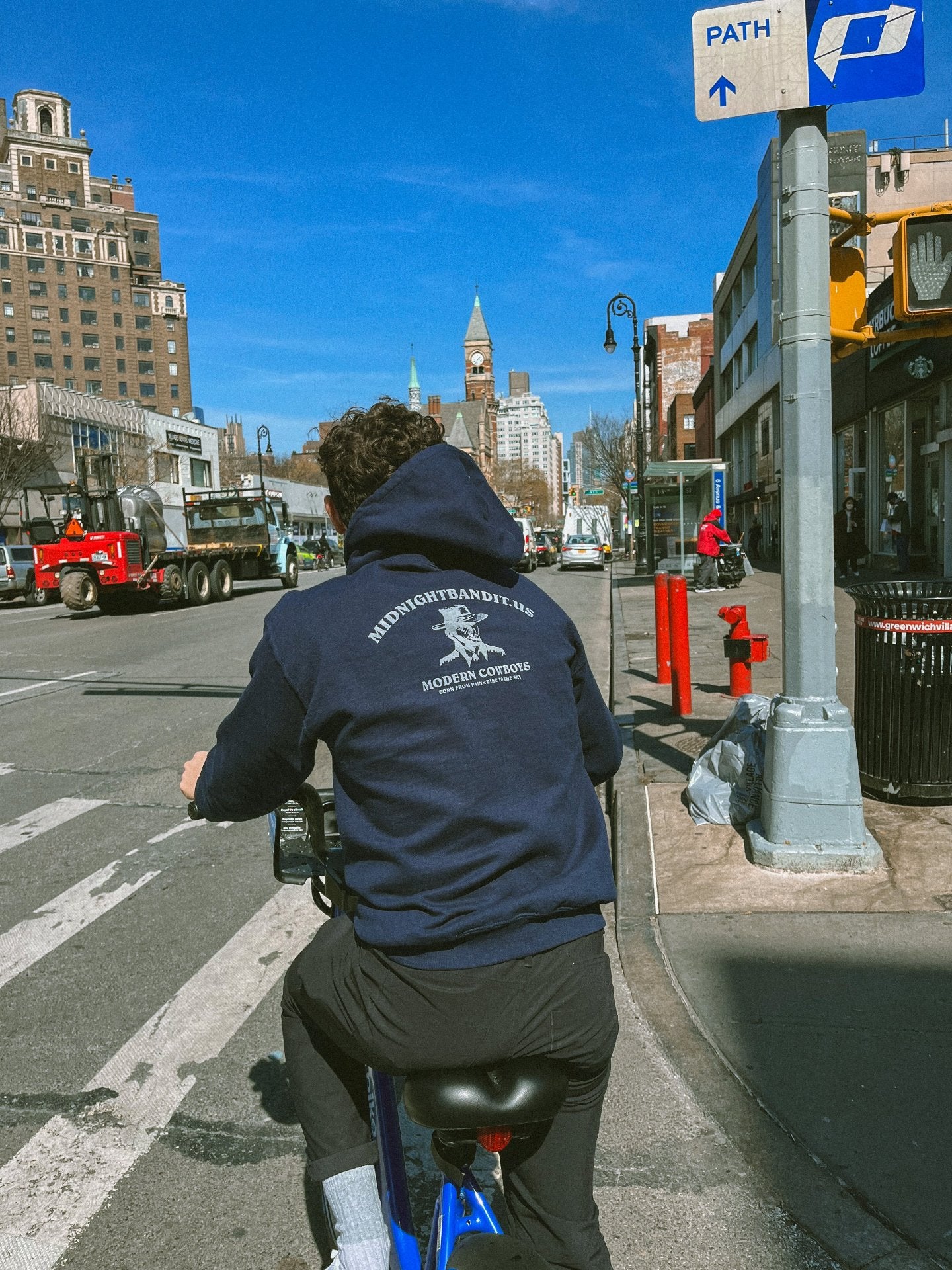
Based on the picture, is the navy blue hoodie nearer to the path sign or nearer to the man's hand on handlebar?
the man's hand on handlebar

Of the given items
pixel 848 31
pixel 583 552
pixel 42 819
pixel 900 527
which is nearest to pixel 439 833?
pixel 848 31

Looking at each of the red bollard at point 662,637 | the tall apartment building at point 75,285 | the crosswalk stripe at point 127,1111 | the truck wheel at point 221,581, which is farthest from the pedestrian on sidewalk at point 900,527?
the tall apartment building at point 75,285

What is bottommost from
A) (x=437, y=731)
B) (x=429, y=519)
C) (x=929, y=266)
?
(x=437, y=731)

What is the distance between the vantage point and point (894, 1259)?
7.81 feet

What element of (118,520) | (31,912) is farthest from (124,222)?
(31,912)

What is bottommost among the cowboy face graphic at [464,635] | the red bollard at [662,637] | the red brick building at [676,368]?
the red bollard at [662,637]

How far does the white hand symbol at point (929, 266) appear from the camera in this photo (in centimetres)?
493

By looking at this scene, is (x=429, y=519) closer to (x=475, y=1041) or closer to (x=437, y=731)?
(x=437, y=731)

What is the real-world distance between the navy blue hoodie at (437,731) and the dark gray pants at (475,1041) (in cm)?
5

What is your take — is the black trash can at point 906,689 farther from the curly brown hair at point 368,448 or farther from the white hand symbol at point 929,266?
the curly brown hair at point 368,448

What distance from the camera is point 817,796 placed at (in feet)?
15.4

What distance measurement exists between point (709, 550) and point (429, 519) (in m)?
21.7

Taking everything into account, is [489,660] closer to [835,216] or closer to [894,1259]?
[894,1259]

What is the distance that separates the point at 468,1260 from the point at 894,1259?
1.39 metres
